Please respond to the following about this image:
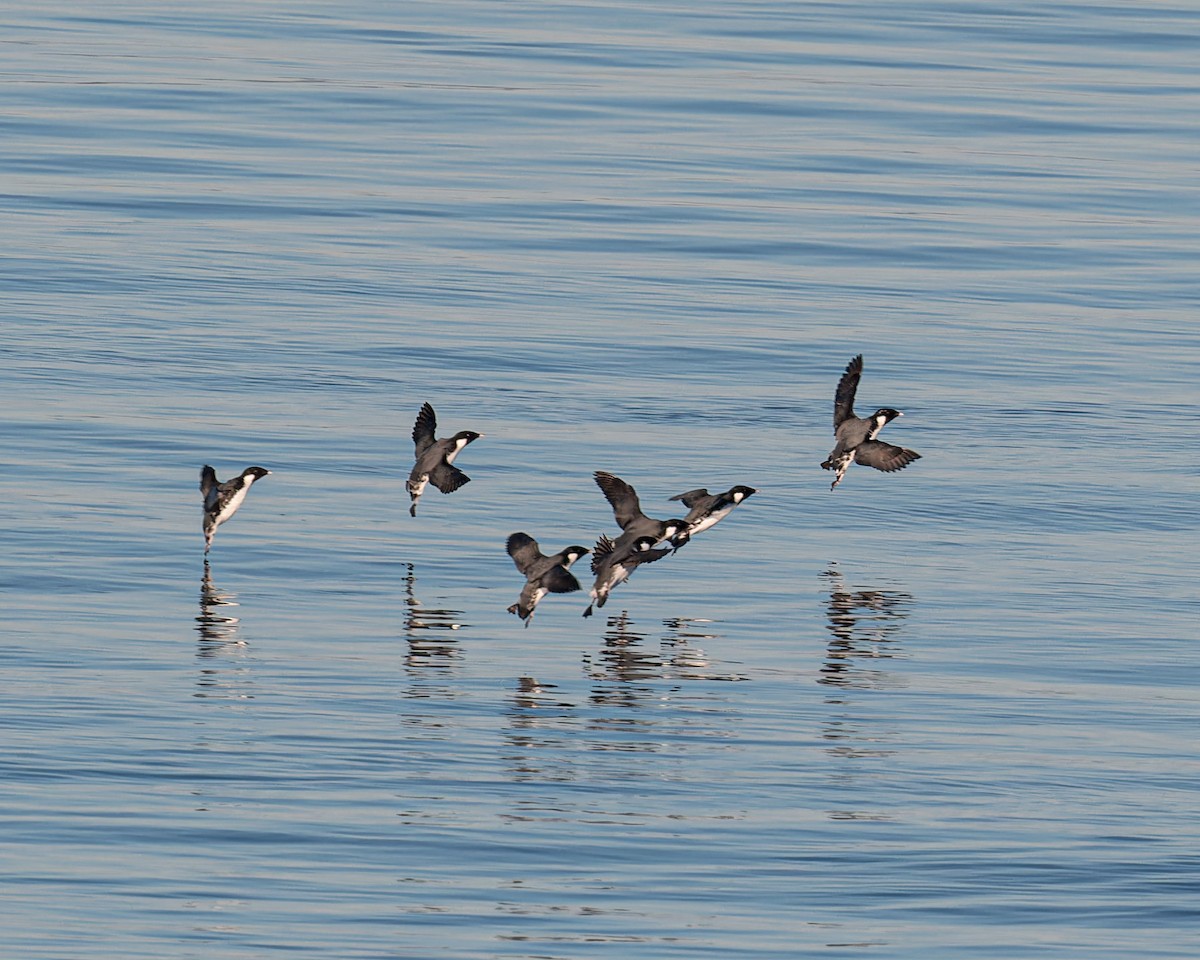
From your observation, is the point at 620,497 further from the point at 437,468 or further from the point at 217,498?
the point at 217,498

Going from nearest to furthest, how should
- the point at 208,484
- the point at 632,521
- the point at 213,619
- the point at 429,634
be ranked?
the point at 429,634 < the point at 213,619 < the point at 632,521 < the point at 208,484

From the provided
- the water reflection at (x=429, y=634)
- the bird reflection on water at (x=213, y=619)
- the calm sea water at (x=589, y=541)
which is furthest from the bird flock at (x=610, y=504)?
the bird reflection on water at (x=213, y=619)

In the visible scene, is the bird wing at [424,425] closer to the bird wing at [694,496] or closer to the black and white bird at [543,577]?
the bird wing at [694,496]

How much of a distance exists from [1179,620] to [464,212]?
1938cm

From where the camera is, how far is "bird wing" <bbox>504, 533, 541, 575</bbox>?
16812 mm

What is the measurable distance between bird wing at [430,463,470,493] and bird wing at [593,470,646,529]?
1.36 meters

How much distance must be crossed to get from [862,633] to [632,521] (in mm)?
1903

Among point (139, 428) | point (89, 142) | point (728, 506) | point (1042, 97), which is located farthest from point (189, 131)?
point (728, 506)

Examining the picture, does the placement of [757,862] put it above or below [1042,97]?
below

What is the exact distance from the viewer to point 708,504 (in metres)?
18.4

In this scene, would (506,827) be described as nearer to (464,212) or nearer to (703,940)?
(703,940)

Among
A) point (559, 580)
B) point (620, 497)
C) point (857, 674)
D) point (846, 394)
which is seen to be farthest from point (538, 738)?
point (846, 394)

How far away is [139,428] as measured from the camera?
22312 millimetres

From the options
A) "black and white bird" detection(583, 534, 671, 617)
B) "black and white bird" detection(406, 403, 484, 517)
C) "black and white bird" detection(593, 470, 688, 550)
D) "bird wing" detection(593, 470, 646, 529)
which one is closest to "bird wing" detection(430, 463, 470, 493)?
"black and white bird" detection(406, 403, 484, 517)
